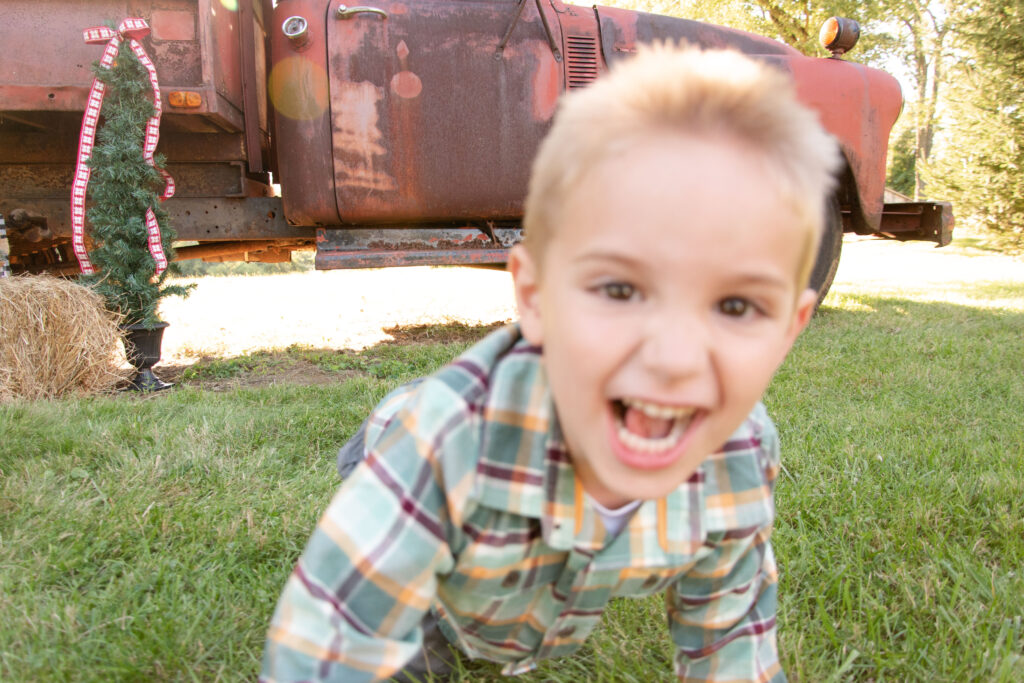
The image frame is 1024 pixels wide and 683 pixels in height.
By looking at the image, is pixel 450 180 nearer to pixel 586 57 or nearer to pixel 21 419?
pixel 586 57

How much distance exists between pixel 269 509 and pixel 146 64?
2.55 metres

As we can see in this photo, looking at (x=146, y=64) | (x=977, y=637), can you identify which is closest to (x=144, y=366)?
(x=146, y=64)

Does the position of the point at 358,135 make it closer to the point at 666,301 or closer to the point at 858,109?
the point at 858,109

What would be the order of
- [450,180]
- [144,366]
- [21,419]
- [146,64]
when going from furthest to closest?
Result: 1. [450,180]
2. [144,366]
3. [146,64]
4. [21,419]

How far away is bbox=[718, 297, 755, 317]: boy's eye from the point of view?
93 centimetres

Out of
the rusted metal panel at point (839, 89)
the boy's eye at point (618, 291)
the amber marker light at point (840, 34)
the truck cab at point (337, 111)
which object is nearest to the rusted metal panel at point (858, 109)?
the rusted metal panel at point (839, 89)

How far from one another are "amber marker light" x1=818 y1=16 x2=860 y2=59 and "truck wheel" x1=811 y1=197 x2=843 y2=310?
3.57ft

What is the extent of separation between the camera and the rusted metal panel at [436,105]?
156 inches

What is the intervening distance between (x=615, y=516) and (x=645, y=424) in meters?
0.29

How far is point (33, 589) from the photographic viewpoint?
1708 millimetres

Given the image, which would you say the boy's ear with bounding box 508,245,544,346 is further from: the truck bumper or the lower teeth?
the truck bumper

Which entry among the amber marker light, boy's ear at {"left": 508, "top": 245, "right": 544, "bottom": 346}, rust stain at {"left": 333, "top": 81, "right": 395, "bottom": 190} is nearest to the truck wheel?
the amber marker light

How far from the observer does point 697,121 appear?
2.95 ft

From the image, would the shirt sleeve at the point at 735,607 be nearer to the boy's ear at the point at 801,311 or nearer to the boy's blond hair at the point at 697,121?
the boy's ear at the point at 801,311
